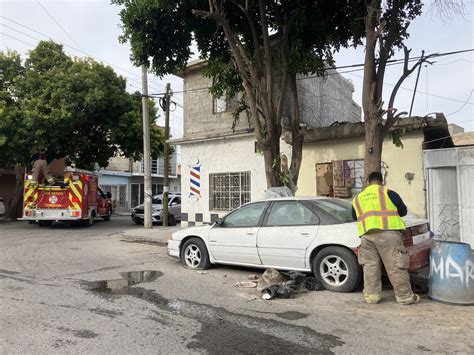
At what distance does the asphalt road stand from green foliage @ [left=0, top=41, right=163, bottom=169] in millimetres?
9729

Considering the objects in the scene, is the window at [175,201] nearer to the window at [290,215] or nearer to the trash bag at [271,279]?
the window at [290,215]

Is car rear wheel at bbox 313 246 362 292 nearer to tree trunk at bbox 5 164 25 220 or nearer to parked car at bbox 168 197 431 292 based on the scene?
parked car at bbox 168 197 431 292

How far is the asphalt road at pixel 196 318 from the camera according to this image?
13.6ft

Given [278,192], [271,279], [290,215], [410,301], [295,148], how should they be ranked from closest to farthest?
[410,301] < [271,279] < [290,215] < [278,192] < [295,148]

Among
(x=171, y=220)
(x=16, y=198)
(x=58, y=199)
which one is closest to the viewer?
(x=58, y=199)

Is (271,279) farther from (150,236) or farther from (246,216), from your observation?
(150,236)

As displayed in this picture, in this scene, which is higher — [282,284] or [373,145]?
[373,145]

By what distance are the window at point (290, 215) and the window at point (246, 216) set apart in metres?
0.25

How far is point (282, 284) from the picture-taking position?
6363mm

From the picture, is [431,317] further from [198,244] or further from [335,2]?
[335,2]

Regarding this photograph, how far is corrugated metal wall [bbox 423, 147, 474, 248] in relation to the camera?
9.15 metres

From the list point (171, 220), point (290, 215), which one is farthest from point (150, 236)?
point (290, 215)

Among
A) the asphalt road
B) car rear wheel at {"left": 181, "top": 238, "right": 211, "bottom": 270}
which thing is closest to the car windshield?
the asphalt road

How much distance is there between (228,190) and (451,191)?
648 centimetres
